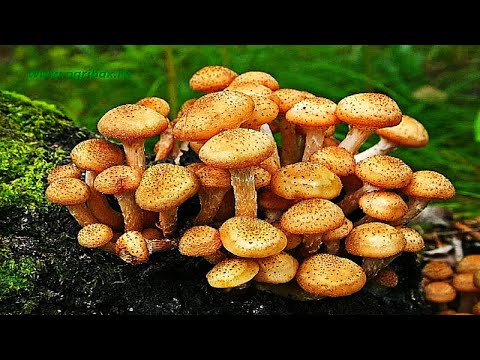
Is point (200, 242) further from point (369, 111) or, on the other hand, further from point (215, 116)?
point (369, 111)

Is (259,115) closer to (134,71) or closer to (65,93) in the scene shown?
(134,71)

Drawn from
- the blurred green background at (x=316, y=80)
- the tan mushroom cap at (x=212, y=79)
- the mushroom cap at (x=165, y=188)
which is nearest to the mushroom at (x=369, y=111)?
the tan mushroom cap at (x=212, y=79)

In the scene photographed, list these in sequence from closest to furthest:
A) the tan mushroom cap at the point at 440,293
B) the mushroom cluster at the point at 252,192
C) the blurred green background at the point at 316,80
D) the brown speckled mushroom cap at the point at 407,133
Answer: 1. the mushroom cluster at the point at 252,192
2. the brown speckled mushroom cap at the point at 407,133
3. the tan mushroom cap at the point at 440,293
4. the blurred green background at the point at 316,80

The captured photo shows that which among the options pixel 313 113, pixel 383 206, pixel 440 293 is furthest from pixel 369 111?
pixel 440 293

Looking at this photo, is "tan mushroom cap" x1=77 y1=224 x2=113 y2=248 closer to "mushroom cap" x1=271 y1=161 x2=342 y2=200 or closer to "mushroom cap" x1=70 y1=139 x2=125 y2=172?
"mushroom cap" x1=70 y1=139 x2=125 y2=172

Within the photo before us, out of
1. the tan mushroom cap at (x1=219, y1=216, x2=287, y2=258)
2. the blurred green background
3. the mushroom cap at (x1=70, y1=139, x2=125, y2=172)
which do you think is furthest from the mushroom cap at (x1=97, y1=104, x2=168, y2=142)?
the blurred green background

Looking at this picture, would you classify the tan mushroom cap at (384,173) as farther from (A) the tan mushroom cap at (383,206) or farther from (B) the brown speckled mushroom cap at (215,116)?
(B) the brown speckled mushroom cap at (215,116)

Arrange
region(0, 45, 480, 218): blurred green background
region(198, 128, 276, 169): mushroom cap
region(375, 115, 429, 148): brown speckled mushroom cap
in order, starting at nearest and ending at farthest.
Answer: region(198, 128, 276, 169): mushroom cap
region(375, 115, 429, 148): brown speckled mushroom cap
region(0, 45, 480, 218): blurred green background
